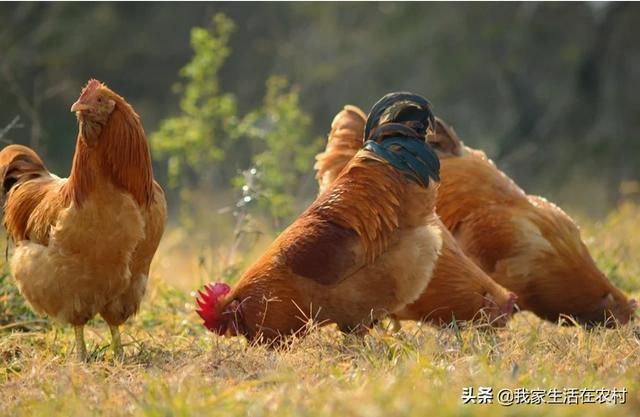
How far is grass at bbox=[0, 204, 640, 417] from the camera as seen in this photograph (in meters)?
3.37

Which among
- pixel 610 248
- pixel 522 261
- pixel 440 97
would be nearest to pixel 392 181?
pixel 522 261

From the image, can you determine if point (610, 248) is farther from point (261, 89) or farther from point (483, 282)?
point (261, 89)

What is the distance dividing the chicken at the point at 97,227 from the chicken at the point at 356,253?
0.52 metres

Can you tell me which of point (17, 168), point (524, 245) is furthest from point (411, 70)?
point (17, 168)

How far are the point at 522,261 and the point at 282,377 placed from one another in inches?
115

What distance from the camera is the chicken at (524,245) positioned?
19.9 feet

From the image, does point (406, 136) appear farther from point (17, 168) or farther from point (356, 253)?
point (17, 168)

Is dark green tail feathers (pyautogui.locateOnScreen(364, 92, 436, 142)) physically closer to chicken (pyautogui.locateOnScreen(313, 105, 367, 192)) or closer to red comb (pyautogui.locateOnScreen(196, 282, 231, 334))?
chicken (pyautogui.locateOnScreen(313, 105, 367, 192))

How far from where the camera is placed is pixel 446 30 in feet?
58.0

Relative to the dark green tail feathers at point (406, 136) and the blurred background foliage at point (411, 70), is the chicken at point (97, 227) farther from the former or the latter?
the blurred background foliage at point (411, 70)

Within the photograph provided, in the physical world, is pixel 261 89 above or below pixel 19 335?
above

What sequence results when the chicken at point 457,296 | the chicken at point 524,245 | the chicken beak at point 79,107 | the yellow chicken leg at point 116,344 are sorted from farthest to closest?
the chicken at point 524,245 < the chicken at point 457,296 < the yellow chicken leg at point 116,344 < the chicken beak at point 79,107

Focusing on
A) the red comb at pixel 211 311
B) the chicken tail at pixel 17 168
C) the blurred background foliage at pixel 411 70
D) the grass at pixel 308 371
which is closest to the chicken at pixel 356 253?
the red comb at pixel 211 311

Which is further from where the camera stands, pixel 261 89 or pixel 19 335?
pixel 261 89
